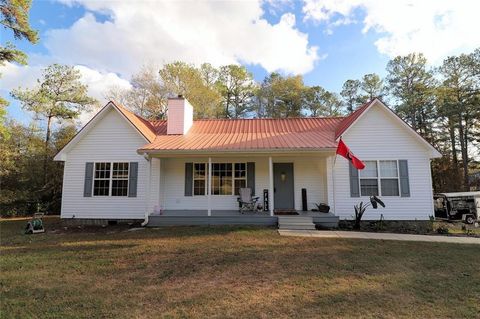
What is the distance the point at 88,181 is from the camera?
36.7 ft

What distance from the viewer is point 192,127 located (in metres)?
13.3

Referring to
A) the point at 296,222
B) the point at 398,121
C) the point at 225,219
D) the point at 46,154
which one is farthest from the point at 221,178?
the point at 46,154

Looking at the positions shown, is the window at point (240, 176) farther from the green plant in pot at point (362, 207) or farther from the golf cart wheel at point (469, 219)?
the golf cart wheel at point (469, 219)

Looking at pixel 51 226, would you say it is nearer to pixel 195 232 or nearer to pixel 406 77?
pixel 195 232

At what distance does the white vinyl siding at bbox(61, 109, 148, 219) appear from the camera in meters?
11.0

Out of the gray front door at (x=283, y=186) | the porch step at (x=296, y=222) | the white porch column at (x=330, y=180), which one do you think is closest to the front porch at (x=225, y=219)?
the porch step at (x=296, y=222)

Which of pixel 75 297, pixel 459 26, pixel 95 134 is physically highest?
pixel 459 26

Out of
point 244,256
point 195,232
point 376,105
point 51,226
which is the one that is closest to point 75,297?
point 244,256

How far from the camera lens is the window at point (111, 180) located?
11156mm

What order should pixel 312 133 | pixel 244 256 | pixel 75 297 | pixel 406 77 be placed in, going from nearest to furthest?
pixel 75 297 < pixel 244 256 < pixel 312 133 < pixel 406 77

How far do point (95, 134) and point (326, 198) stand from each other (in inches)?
408

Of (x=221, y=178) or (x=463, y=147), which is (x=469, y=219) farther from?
(x=463, y=147)

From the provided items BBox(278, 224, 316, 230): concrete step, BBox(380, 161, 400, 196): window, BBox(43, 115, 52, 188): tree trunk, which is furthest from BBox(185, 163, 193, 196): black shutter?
BBox(43, 115, 52, 188): tree trunk

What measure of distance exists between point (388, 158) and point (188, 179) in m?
8.48
